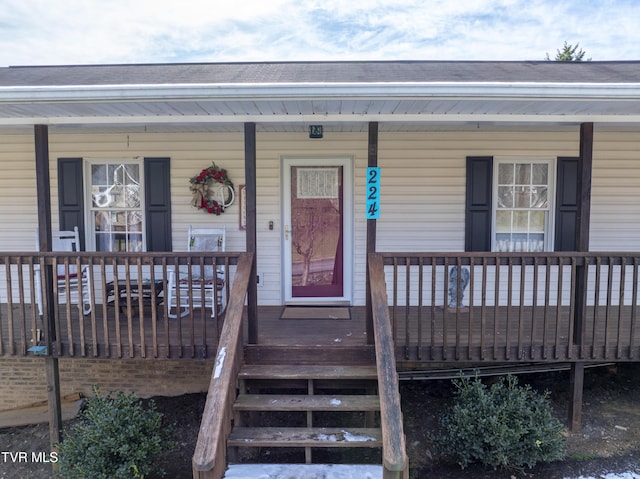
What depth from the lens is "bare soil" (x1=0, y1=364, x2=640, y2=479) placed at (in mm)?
3459

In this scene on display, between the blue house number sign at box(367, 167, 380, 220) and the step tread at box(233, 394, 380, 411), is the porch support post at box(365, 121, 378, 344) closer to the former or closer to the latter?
the blue house number sign at box(367, 167, 380, 220)

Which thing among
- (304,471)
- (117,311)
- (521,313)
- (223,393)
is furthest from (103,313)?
(521,313)

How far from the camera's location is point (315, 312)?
197 inches

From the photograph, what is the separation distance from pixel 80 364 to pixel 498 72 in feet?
17.7

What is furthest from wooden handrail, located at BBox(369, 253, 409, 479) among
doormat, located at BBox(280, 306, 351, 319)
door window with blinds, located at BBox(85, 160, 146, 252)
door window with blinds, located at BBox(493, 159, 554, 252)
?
door window with blinds, located at BBox(85, 160, 146, 252)

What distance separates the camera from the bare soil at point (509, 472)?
3459mm

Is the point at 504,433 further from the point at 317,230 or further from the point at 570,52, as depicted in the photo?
the point at 570,52

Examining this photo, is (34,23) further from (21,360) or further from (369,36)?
(21,360)

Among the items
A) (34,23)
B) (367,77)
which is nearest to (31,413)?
(367,77)

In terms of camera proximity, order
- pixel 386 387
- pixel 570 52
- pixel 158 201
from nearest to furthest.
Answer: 1. pixel 386 387
2. pixel 158 201
3. pixel 570 52

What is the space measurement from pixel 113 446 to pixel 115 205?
10.1 feet

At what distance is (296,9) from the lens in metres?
18.3

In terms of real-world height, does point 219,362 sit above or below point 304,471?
above

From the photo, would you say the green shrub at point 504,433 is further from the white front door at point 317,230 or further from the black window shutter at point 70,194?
the black window shutter at point 70,194
